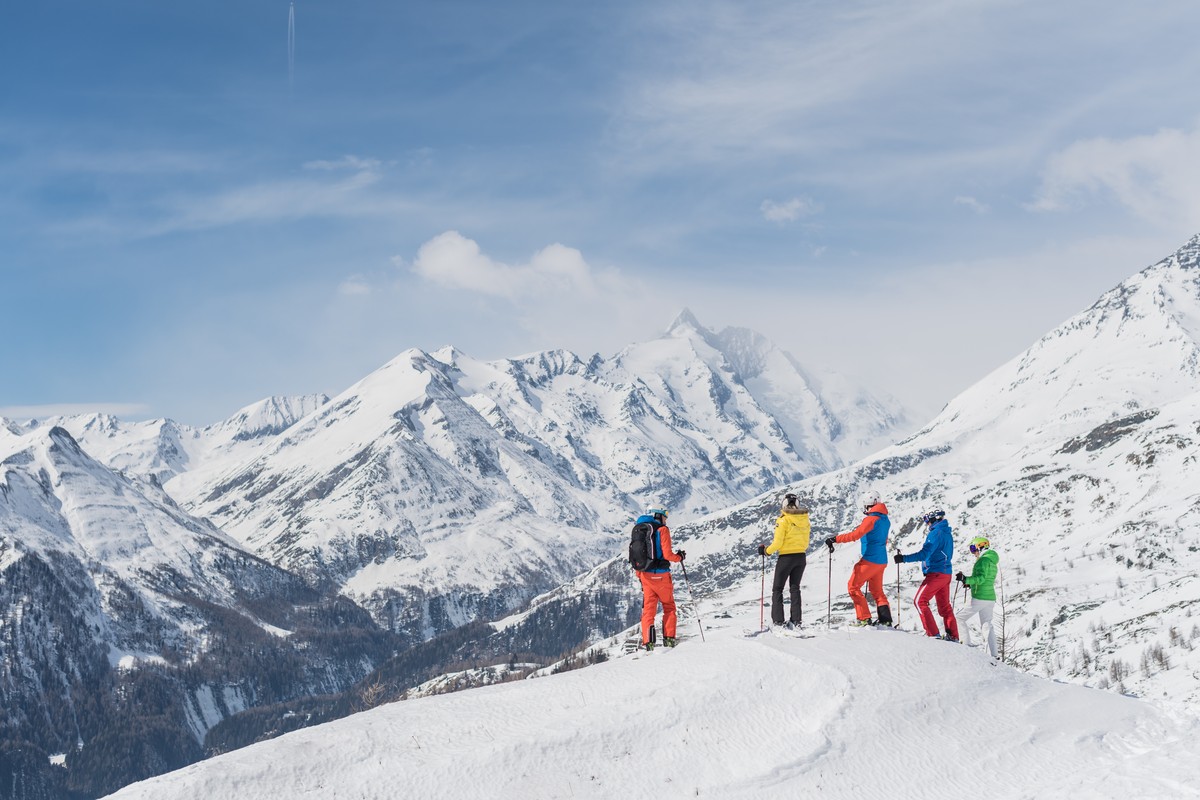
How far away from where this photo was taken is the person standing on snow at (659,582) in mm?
27109

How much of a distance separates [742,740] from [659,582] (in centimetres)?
689

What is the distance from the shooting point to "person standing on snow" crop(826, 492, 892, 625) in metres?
28.3

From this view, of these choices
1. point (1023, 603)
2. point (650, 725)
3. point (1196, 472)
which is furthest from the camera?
point (1196, 472)

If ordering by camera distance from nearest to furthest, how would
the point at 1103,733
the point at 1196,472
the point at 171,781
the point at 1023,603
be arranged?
1. the point at 171,781
2. the point at 1103,733
3. the point at 1023,603
4. the point at 1196,472

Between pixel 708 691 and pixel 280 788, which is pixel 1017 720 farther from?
pixel 280 788

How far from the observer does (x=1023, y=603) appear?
107 metres

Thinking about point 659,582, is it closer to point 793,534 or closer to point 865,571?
point 793,534

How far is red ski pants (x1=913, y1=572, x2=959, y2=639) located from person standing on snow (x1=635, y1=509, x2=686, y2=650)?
798cm

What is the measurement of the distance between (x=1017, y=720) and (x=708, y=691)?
25.5 feet

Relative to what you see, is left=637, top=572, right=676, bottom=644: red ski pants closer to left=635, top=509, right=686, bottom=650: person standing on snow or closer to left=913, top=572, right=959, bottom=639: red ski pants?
left=635, top=509, right=686, bottom=650: person standing on snow

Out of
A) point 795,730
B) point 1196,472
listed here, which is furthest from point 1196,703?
point 1196,472

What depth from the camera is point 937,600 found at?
30.4m

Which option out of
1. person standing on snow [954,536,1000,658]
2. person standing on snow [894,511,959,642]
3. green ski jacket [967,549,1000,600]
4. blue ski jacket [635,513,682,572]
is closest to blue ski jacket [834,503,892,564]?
person standing on snow [894,511,959,642]

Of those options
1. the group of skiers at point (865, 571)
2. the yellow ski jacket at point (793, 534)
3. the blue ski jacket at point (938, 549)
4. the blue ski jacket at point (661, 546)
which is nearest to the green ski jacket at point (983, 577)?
the group of skiers at point (865, 571)
